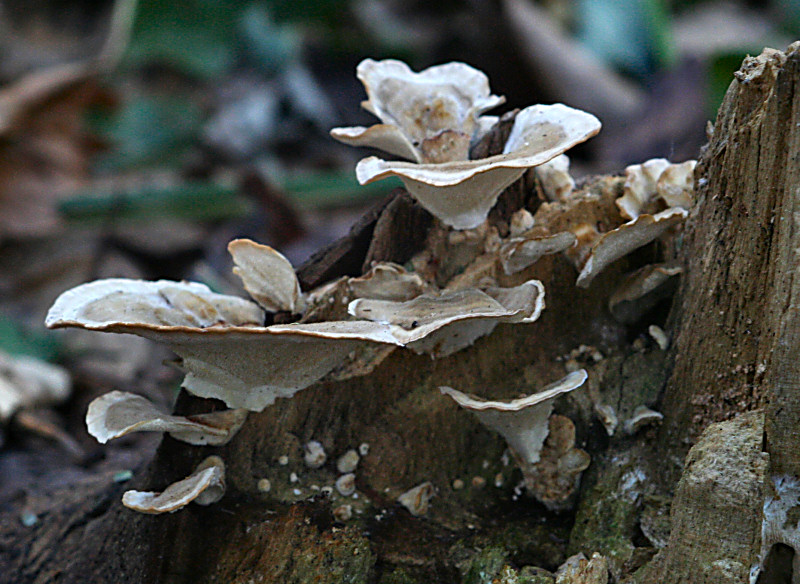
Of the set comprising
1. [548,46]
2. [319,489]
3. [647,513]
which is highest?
[548,46]

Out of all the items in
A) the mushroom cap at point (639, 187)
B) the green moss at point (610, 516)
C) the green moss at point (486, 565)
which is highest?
the mushroom cap at point (639, 187)

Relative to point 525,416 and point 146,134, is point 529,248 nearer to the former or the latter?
point 525,416

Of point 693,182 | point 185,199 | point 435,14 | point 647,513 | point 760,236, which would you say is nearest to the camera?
point 760,236

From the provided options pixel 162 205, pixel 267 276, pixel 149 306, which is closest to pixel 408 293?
pixel 267 276

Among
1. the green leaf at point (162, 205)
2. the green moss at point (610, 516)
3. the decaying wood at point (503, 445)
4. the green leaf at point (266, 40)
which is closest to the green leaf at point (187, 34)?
the green leaf at point (266, 40)

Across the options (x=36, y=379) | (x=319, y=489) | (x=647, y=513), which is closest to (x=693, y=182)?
(x=647, y=513)

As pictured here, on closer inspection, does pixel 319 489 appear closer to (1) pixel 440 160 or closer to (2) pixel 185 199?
(1) pixel 440 160

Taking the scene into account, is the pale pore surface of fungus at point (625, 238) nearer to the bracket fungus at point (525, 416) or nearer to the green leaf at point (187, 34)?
the bracket fungus at point (525, 416)
